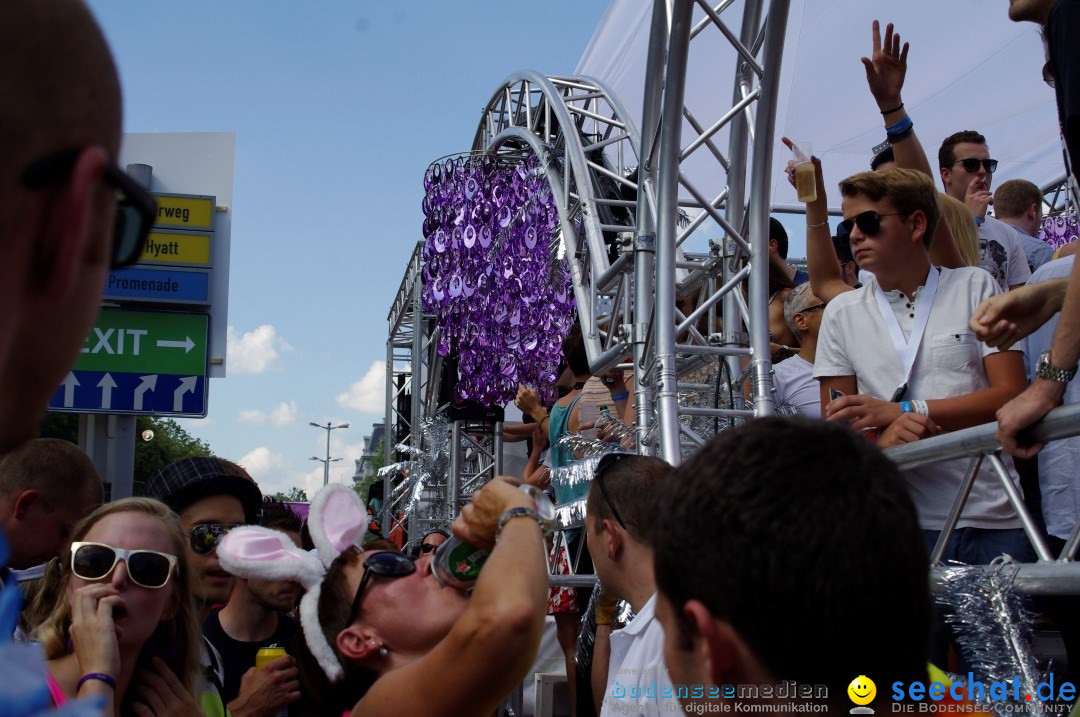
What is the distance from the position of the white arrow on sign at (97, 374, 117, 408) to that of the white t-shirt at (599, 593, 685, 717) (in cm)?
569

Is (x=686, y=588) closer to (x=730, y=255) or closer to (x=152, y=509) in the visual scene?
(x=152, y=509)

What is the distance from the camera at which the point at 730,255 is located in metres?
5.51

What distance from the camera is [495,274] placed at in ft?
32.2

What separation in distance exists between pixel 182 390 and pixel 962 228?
20.1 feet

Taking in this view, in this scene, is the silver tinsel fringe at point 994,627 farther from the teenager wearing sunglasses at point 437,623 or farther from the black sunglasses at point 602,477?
the teenager wearing sunglasses at point 437,623

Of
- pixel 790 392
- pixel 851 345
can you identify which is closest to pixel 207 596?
pixel 851 345

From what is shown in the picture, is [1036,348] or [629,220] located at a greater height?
[629,220]

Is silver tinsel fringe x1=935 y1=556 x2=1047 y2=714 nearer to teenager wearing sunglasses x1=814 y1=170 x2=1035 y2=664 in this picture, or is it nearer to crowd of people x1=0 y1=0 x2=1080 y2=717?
crowd of people x1=0 y1=0 x2=1080 y2=717

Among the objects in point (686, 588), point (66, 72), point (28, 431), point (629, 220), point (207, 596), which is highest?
point (629, 220)

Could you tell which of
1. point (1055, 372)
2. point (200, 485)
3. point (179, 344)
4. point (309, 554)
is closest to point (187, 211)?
point (179, 344)

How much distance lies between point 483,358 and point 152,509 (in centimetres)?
773

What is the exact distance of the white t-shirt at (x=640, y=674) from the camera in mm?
2357

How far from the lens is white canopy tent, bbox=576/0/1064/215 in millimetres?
8758

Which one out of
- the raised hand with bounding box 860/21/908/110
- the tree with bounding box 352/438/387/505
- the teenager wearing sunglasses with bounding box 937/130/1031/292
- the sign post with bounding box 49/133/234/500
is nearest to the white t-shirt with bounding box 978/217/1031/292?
the teenager wearing sunglasses with bounding box 937/130/1031/292
